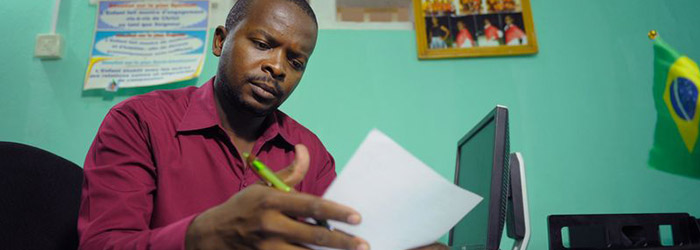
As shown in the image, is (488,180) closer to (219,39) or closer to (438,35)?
(219,39)

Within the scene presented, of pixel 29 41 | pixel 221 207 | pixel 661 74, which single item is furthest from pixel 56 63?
pixel 661 74

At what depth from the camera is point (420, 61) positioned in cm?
146

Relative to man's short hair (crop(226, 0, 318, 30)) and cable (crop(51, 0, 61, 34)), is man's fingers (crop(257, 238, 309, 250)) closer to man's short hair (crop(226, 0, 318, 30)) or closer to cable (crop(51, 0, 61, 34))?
man's short hair (crop(226, 0, 318, 30))

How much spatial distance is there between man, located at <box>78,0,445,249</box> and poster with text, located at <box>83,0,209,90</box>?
505mm

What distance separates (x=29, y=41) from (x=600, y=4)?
1855mm

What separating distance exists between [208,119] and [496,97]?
3.09 ft

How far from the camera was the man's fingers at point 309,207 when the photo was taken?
1.29 ft

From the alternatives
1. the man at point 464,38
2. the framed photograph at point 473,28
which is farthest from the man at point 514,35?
the man at point 464,38

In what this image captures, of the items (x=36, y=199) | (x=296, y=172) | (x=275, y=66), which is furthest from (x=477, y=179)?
(x=36, y=199)

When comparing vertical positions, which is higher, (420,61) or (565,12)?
(565,12)

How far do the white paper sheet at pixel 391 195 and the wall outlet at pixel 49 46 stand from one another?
135cm

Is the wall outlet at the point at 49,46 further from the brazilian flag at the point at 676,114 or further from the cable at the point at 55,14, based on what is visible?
the brazilian flag at the point at 676,114

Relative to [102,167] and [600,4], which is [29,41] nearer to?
[102,167]

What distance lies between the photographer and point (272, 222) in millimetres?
399
